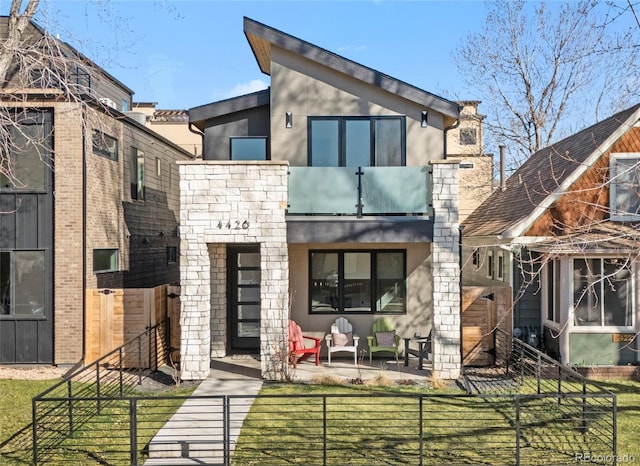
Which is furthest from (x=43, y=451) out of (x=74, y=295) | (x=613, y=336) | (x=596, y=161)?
(x=596, y=161)

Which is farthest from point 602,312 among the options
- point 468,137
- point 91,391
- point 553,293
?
point 468,137

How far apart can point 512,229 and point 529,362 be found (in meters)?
3.10

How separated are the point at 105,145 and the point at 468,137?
89.6 feet

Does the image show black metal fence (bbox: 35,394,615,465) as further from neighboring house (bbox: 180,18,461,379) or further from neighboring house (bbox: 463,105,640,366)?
neighboring house (bbox: 463,105,640,366)

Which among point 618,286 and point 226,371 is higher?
point 618,286

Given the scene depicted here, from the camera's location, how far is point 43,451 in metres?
7.87

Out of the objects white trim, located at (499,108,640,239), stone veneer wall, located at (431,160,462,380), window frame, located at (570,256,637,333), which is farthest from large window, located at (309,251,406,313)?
window frame, located at (570,256,637,333)

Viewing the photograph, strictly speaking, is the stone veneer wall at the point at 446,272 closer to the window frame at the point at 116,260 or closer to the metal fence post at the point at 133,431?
the metal fence post at the point at 133,431

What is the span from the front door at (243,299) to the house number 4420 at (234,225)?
2.78m

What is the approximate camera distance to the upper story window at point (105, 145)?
14.4 m

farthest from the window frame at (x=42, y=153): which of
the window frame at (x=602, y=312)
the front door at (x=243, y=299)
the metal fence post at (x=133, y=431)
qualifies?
the window frame at (x=602, y=312)

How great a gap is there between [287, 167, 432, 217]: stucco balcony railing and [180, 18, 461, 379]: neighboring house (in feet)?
0.07

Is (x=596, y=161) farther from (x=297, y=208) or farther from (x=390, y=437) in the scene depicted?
(x=390, y=437)

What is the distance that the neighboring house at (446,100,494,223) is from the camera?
3208 cm
